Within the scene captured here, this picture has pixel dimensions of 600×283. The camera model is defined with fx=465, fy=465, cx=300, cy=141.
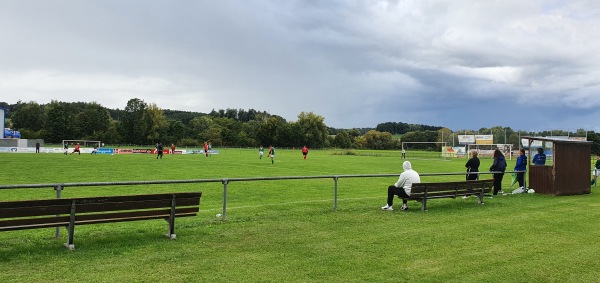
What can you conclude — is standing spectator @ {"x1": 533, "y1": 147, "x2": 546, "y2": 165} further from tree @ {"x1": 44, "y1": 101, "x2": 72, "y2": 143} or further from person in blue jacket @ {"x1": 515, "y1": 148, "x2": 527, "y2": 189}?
tree @ {"x1": 44, "y1": 101, "x2": 72, "y2": 143}

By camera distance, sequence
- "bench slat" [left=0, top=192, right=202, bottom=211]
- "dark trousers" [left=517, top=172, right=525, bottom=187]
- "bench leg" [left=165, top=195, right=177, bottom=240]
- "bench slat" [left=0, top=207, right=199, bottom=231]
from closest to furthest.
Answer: "bench slat" [left=0, top=192, right=202, bottom=211] < "bench slat" [left=0, top=207, right=199, bottom=231] < "bench leg" [left=165, top=195, right=177, bottom=240] < "dark trousers" [left=517, top=172, right=525, bottom=187]

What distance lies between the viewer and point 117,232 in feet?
27.7

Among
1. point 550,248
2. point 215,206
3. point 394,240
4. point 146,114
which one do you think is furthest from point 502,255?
point 146,114

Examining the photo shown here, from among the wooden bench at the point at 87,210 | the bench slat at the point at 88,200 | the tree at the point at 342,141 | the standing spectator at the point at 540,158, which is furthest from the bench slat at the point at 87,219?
the tree at the point at 342,141

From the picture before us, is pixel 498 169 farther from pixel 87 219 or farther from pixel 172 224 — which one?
pixel 87 219

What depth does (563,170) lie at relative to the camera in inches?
630

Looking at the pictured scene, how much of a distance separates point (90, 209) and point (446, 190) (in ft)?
29.1

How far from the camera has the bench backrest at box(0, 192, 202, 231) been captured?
6.52 m

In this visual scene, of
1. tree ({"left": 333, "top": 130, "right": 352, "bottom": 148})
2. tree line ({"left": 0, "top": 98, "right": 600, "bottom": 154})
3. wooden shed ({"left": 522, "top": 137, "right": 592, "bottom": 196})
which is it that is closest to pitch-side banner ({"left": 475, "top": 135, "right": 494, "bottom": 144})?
tree line ({"left": 0, "top": 98, "right": 600, "bottom": 154})

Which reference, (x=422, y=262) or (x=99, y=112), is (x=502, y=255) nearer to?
(x=422, y=262)

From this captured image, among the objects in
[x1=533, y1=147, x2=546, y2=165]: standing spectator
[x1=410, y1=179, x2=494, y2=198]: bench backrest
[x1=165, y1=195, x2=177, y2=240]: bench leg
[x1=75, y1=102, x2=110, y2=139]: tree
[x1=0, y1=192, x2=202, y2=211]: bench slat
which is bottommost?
[x1=165, y1=195, x2=177, y2=240]: bench leg

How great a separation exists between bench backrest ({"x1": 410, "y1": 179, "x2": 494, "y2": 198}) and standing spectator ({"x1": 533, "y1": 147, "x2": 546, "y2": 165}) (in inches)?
176

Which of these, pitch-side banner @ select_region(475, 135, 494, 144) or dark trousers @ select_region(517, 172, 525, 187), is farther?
pitch-side banner @ select_region(475, 135, 494, 144)

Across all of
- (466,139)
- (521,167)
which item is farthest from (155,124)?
(521,167)
